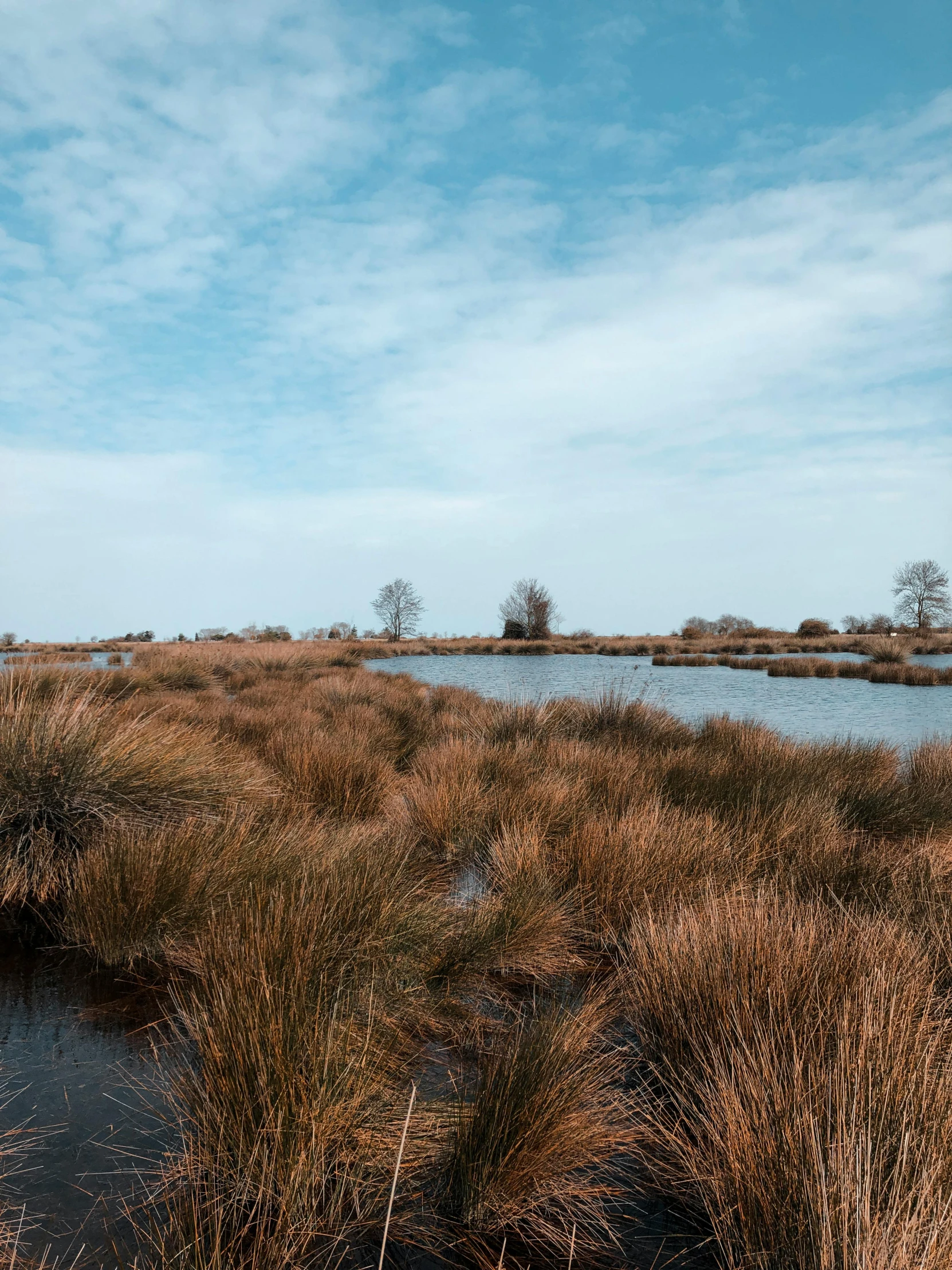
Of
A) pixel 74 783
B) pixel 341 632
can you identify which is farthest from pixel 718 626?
pixel 74 783

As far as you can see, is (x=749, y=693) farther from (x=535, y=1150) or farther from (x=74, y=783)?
(x=535, y=1150)

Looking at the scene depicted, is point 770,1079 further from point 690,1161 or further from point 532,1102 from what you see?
point 532,1102

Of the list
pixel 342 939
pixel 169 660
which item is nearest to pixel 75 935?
pixel 342 939

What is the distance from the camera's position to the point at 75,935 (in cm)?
290

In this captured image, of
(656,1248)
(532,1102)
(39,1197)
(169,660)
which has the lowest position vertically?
(656,1248)

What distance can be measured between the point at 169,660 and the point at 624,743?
9436 mm

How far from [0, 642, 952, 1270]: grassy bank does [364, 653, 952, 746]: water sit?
4.65m

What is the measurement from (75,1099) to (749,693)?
16161mm

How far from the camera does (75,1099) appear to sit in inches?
79.6

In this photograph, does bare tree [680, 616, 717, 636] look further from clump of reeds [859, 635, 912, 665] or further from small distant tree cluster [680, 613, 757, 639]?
clump of reeds [859, 635, 912, 665]

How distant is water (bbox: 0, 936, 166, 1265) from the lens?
161cm

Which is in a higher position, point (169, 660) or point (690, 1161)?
point (169, 660)

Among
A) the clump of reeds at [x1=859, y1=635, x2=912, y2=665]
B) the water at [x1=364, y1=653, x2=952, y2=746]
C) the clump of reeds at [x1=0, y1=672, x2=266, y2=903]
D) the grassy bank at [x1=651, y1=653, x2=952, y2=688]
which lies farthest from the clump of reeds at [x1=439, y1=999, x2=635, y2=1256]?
the clump of reeds at [x1=859, y1=635, x2=912, y2=665]

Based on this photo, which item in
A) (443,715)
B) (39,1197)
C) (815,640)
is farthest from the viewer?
(815,640)
